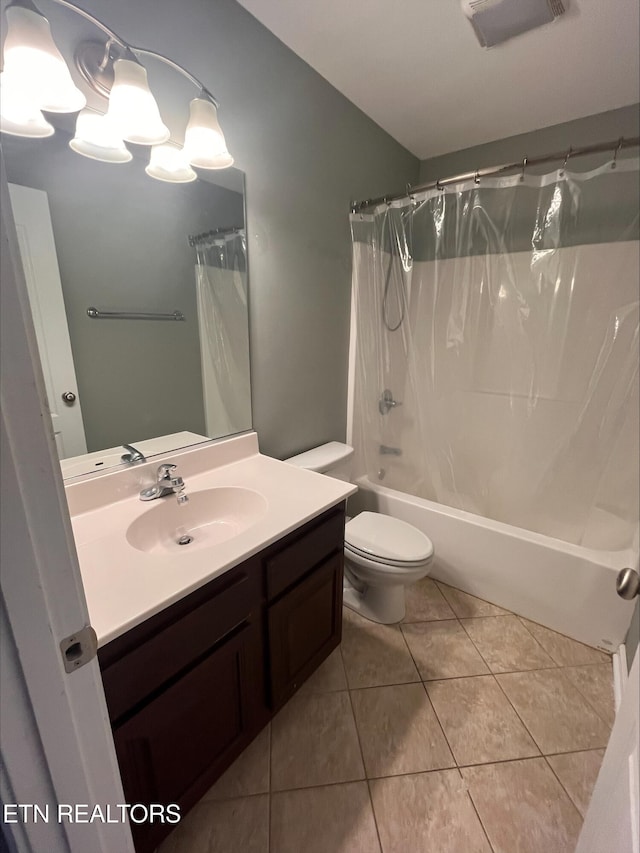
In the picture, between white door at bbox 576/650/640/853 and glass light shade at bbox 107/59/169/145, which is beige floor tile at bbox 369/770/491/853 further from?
glass light shade at bbox 107/59/169/145

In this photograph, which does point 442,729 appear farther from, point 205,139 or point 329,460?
point 205,139

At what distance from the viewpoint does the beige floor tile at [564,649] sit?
155cm

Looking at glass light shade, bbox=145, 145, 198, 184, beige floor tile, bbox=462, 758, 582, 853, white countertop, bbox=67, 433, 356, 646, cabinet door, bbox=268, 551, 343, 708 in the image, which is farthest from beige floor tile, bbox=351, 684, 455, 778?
glass light shade, bbox=145, 145, 198, 184

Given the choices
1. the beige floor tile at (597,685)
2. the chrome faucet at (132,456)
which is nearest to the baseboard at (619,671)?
the beige floor tile at (597,685)

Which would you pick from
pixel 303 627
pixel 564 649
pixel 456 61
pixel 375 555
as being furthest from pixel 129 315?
pixel 564 649

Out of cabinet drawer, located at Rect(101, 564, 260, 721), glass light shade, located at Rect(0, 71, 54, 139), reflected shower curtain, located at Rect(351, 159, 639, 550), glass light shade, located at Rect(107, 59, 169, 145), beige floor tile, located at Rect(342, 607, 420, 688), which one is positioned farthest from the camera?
reflected shower curtain, located at Rect(351, 159, 639, 550)

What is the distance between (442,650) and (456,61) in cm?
248

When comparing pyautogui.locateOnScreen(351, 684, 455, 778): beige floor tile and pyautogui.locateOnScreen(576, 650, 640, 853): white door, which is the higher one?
pyautogui.locateOnScreen(576, 650, 640, 853): white door

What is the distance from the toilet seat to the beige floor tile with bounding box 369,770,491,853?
0.67m

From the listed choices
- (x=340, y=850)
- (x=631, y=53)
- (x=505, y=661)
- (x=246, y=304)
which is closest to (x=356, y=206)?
(x=246, y=304)

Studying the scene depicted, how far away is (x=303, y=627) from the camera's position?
1.25 metres

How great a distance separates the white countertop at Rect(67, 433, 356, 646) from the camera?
754 millimetres

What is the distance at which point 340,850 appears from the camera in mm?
994

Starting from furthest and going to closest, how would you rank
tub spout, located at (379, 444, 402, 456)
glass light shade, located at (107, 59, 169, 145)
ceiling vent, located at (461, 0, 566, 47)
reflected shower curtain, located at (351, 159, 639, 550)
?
tub spout, located at (379, 444, 402, 456) < reflected shower curtain, located at (351, 159, 639, 550) < ceiling vent, located at (461, 0, 566, 47) < glass light shade, located at (107, 59, 169, 145)
